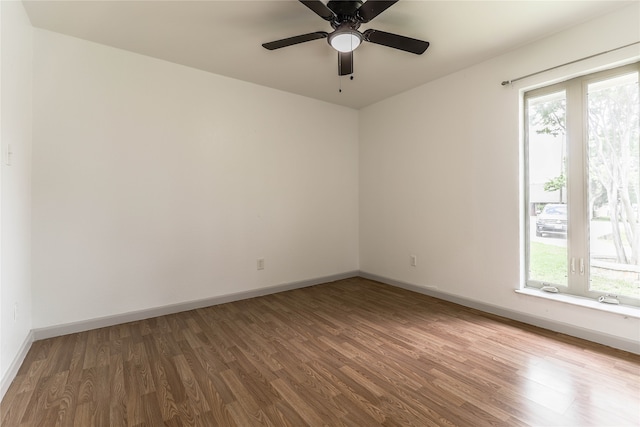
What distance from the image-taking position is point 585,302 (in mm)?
2355

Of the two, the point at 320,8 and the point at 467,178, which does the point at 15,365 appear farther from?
the point at 467,178

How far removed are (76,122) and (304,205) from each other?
258cm

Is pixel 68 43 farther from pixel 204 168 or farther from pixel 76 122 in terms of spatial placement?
pixel 204 168

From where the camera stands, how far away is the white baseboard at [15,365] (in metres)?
1.70

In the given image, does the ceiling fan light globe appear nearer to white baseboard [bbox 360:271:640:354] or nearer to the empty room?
the empty room

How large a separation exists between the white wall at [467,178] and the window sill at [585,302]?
0.05 meters

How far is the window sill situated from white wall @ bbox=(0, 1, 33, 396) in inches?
160

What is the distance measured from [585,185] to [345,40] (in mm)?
2385

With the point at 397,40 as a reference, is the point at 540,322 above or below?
below

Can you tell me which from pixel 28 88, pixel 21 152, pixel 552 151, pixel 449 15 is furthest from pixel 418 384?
pixel 28 88

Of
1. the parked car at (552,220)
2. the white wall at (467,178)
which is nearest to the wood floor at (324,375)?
the white wall at (467,178)

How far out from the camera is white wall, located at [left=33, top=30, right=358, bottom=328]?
2.46m

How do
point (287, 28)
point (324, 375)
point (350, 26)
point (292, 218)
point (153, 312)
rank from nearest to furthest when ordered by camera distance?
point (324, 375)
point (350, 26)
point (287, 28)
point (153, 312)
point (292, 218)

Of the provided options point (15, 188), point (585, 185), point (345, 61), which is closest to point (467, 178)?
point (585, 185)
